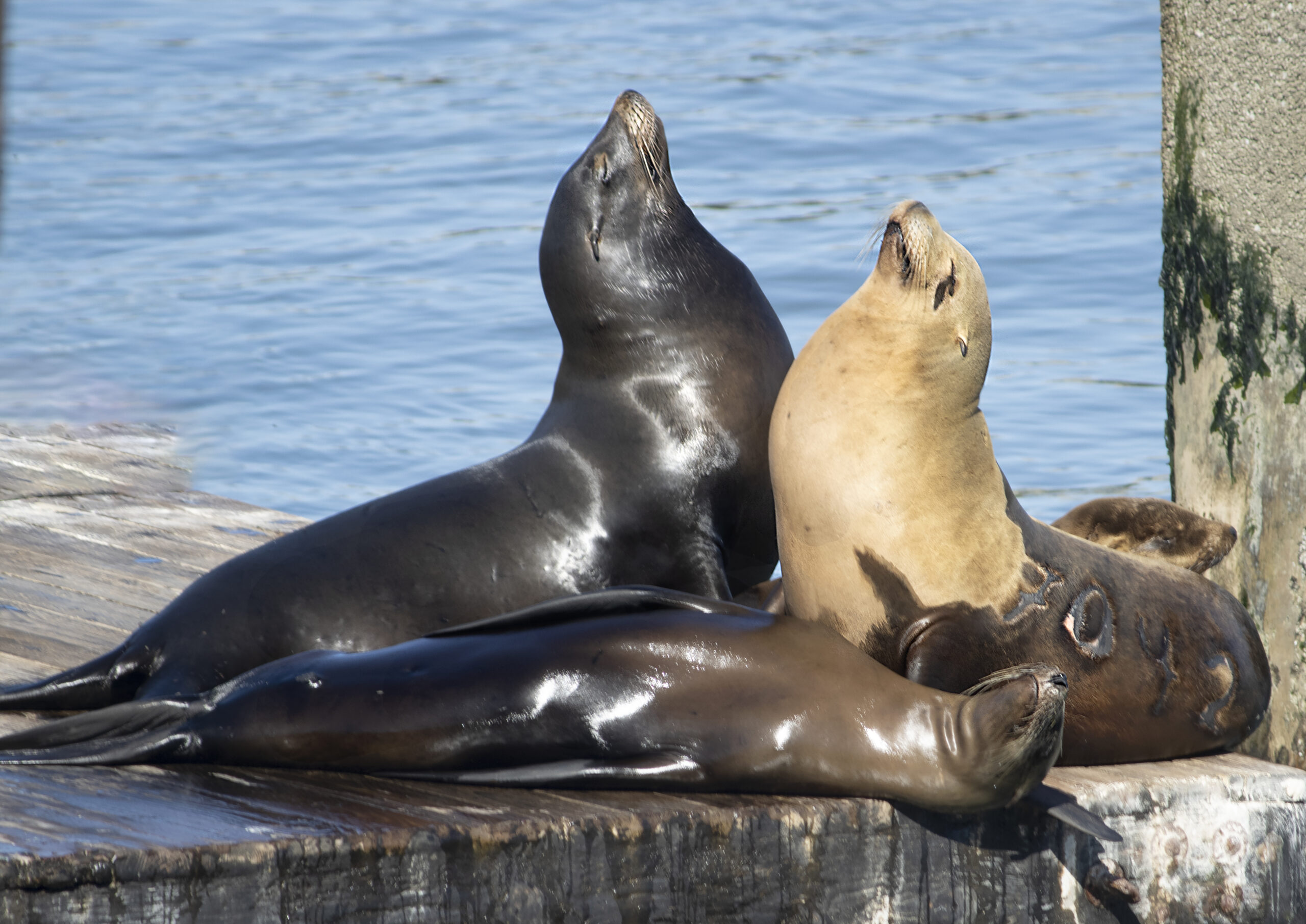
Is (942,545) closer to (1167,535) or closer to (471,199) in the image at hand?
(1167,535)

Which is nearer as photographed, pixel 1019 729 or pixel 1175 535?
pixel 1019 729

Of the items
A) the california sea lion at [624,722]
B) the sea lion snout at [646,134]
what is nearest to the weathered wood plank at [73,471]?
the sea lion snout at [646,134]

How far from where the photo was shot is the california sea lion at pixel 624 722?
303 cm

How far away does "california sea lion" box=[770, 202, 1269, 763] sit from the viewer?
10.9 ft

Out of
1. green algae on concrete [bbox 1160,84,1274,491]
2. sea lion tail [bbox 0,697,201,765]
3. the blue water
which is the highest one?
green algae on concrete [bbox 1160,84,1274,491]

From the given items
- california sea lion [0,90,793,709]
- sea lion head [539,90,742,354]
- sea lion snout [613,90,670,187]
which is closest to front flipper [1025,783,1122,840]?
california sea lion [0,90,793,709]

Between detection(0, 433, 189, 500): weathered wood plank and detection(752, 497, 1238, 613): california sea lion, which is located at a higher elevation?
detection(752, 497, 1238, 613): california sea lion

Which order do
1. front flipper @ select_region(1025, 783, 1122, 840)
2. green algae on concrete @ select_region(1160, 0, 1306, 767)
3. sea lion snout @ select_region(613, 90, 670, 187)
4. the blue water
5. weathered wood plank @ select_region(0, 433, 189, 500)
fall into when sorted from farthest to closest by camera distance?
the blue water < weathered wood plank @ select_region(0, 433, 189, 500) < sea lion snout @ select_region(613, 90, 670, 187) < green algae on concrete @ select_region(1160, 0, 1306, 767) < front flipper @ select_region(1025, 783, 1122, 840)

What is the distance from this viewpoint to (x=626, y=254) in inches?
176

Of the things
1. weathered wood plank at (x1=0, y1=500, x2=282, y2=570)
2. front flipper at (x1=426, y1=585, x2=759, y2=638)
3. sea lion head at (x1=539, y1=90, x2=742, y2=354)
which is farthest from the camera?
weathered wood plank at (x1=0, y1=500, x2=282, y2=570)

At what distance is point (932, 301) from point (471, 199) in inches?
457

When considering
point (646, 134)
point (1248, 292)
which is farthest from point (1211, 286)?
point (646, 134)

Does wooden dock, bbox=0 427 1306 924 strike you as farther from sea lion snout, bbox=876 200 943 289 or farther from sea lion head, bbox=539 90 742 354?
sea lion head, bbox=539 90 742 354

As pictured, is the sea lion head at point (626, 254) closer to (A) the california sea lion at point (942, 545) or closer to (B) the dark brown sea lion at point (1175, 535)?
(A) the california sea lion at point (942, 545)
